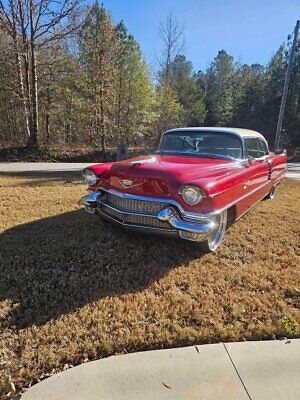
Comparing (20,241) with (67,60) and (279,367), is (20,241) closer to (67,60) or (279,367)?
(279,367)

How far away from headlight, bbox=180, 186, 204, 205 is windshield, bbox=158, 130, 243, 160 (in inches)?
49.6

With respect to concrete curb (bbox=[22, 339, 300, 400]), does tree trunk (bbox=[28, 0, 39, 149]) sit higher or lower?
higher

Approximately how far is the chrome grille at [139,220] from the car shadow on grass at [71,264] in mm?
448

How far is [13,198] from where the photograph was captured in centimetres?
627

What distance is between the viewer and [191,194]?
3338 millimetres

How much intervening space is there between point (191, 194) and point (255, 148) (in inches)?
101

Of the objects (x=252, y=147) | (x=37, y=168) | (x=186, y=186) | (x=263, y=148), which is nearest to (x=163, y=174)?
(x=186, y=186)

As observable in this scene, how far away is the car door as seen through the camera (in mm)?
4534

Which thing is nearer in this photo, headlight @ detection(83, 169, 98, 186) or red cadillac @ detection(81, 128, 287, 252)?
red cadillac @ detection(81, 128, 287, 252)

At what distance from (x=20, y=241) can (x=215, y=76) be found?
44.8 metres

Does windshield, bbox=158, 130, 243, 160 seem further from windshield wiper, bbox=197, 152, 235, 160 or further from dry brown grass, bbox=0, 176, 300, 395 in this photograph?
dry brown grass, bbox=0, 176, 300, 395

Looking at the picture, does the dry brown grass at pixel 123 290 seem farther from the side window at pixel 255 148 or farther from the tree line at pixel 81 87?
the tree line at pixel 81 87

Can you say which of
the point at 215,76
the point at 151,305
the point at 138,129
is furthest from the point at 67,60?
the point at 215,76

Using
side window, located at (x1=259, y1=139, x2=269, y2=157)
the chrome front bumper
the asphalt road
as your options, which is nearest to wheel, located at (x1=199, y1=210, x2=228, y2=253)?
the chrome front bumper
